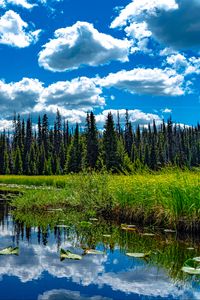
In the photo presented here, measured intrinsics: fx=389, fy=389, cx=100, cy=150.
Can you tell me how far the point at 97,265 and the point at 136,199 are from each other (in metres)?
5.30

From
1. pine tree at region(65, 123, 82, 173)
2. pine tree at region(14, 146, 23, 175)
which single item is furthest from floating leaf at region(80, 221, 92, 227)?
pine tree at region(14, 146, 23, 175)

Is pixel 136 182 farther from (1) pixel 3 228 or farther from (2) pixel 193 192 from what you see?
(1) pixel 3 228

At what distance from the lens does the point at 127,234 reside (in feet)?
30.3

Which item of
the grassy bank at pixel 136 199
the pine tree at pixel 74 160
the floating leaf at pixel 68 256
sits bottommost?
the floating leaf at pixel 68 256

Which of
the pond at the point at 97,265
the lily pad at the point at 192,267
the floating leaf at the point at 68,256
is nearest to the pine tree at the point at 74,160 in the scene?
the pond at the point at 97,265

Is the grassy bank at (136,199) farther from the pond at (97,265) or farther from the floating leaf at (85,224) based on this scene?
the floating leaf at (85,224)

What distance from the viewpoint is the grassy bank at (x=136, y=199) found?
31.6ft

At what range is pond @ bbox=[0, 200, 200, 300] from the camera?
16.2ft

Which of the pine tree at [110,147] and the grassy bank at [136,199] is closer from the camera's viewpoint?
the grassy bank at [136,199]

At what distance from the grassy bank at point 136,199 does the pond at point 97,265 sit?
67 cm

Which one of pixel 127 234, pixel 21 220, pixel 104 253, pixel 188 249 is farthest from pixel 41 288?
pixel 21 220

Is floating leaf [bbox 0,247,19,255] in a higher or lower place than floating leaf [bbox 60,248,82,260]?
higher

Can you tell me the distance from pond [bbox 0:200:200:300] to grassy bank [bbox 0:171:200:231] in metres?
0.67

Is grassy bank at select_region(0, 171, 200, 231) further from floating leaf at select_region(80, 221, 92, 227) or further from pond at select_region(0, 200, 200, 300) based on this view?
floating leaf at select_region(80, 221, 92, 227)
